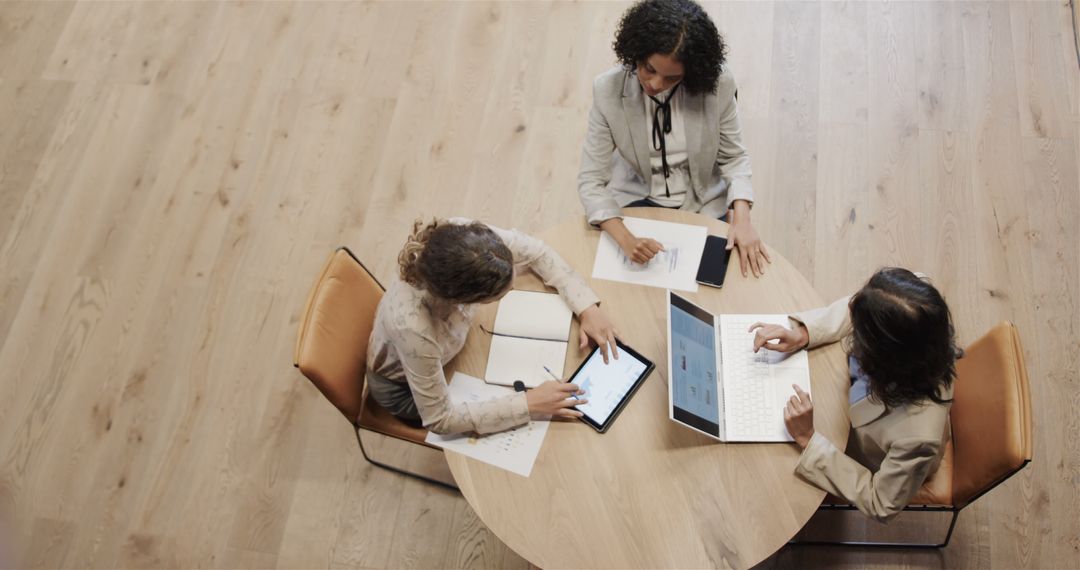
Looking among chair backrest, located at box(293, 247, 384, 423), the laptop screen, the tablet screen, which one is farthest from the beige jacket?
chair backrest, located at box(293, 247, 384, 423)

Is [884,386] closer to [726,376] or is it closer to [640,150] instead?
[726,376]

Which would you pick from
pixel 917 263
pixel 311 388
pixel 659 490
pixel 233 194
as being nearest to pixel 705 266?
pixel 659 490

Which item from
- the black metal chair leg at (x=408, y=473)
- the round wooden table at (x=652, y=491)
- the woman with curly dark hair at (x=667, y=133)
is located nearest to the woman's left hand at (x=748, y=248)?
the woman with curly dark hair at (x=667, y=133)

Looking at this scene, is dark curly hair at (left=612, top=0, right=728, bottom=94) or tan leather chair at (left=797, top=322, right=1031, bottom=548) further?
dark curly hair at (left=612, top=0, right=728, bottom=94)

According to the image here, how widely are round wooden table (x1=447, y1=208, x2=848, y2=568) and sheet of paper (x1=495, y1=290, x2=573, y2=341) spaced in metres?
0.09

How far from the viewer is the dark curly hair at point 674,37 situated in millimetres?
→ 1925

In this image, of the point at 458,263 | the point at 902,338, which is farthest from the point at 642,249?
the point at 902,338

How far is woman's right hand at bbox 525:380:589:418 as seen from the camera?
1.81 m

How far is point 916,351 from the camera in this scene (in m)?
1.59

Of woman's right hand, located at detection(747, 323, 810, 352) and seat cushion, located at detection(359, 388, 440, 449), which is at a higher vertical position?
woman's right hand, located at detection(747, 323, 810, 352)

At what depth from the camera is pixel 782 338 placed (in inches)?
73.0

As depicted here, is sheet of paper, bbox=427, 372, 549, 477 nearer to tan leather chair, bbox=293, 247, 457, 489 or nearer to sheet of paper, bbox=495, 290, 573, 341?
sheet of paper, bbox=495, 290, 573, 341

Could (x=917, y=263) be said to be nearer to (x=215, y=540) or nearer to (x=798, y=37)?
(x=798, y=37)

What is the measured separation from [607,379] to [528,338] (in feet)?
0.74
